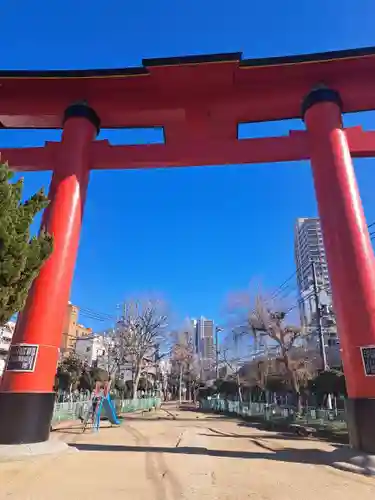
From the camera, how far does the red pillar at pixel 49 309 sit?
19.4ft

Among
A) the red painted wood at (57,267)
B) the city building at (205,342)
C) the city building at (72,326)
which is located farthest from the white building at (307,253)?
the city building at (72,326)

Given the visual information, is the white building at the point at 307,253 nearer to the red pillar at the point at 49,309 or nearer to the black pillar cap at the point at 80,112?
the black pillar cap at the point at 80,112

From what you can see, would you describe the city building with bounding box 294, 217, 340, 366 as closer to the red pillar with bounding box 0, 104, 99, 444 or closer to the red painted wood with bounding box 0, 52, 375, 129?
the red painted wood with bounding box 0, 52, 375, 129

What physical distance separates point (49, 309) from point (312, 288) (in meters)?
19.7

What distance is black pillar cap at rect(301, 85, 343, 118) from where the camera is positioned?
806 cm

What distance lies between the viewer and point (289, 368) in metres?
16.1

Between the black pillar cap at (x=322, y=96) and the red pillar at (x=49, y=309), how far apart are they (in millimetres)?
5251

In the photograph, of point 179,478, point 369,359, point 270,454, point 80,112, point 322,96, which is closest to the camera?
point 179,478

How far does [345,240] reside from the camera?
22.0 ft

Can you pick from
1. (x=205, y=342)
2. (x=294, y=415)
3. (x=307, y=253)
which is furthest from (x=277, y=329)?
(x=205, y=342)

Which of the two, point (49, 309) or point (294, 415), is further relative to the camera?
point (294, 415)

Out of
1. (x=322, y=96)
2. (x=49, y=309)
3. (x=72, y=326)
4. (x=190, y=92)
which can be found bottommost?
(x=49, y=309)

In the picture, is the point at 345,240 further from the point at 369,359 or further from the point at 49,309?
the point at 49,309

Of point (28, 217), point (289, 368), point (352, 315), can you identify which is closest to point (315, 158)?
point (352, 315)
